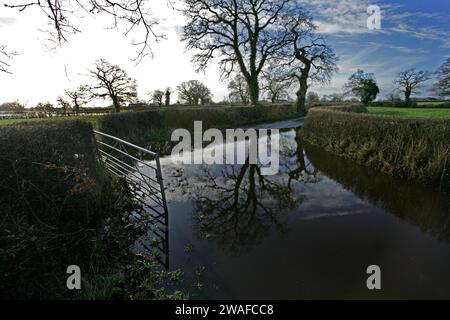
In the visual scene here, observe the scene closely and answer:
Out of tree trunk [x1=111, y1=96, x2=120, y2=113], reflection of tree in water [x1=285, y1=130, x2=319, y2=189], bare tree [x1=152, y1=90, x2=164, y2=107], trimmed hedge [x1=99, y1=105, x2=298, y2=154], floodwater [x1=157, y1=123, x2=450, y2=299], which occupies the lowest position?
floodwater [x1=157, y1=123, x2=450, y2=299]

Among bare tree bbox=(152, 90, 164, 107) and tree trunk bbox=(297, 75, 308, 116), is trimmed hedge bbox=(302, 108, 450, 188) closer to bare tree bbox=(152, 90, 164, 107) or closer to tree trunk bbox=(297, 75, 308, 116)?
tree trunk bbox=(297, 75, 308, 116)

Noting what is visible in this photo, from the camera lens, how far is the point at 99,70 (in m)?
28.7

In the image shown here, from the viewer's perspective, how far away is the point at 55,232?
10.1ft

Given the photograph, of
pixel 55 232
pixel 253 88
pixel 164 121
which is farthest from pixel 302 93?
pixel 55 232

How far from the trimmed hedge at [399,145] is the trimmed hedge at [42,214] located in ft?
23.5

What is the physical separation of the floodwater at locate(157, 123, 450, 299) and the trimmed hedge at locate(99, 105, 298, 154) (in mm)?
6573

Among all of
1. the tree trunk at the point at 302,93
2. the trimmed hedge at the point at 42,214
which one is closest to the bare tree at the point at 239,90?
the tree trunk at the point at 302,93

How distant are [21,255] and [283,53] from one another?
26476 millimetres

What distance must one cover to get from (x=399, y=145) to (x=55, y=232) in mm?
7781

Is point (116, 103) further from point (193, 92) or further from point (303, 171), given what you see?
point (303, 171)

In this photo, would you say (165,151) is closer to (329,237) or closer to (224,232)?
(224,232)

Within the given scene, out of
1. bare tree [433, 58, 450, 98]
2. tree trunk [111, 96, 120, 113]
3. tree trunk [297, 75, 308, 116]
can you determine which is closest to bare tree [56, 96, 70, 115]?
tree trunk [111, 96, 120, 113]

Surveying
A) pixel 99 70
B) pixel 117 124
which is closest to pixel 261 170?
pixel 117 124

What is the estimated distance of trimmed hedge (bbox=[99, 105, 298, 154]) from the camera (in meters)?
12.7
